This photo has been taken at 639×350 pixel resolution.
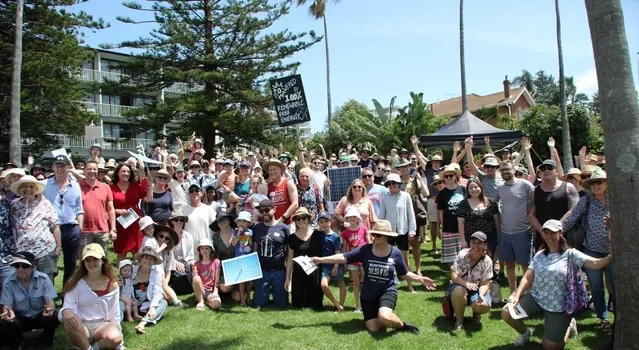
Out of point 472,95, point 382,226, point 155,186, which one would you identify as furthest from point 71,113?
point 472,95

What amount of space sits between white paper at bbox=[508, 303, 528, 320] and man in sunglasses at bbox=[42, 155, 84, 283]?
5674 mm

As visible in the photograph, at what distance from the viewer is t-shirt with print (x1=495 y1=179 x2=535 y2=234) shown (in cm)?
702

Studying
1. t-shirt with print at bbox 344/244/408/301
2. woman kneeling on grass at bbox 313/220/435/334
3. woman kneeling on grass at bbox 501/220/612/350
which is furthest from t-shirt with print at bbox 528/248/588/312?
t-shirt with print at bbox 344/244/408/301

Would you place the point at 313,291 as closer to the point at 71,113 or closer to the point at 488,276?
the point at 488,276

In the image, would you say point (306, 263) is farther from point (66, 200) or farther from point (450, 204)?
point (66, 200)

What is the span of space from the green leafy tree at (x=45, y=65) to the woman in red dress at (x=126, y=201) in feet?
43.4

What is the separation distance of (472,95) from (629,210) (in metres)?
51.1

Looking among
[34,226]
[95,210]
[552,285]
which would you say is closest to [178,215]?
[95,210]

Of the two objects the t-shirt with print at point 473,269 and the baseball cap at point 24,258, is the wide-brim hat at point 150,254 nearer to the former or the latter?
the baseball cap at point 24,258

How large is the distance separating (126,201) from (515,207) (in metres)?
5.87

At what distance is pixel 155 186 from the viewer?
8.42 m

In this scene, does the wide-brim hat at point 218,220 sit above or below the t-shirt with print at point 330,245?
above

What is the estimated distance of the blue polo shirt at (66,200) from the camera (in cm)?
691

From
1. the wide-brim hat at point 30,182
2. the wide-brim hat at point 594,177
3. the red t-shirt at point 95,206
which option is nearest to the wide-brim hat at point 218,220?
the red t-shirt at point 95,206
